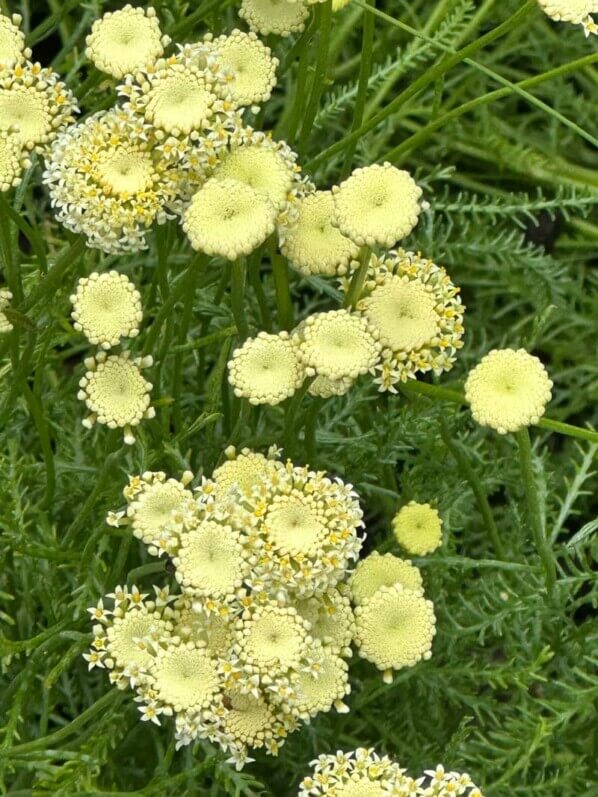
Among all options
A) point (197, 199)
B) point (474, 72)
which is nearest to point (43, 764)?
point (197, 199)

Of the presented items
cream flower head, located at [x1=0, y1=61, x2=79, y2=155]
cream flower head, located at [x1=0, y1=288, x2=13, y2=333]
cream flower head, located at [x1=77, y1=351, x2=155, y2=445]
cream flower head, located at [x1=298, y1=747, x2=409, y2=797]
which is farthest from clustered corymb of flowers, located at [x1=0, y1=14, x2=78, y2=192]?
cream flower head, located at [x1=298, y1=747, x2=409, y2=797]

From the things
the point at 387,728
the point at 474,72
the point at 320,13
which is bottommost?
the point at 387,728

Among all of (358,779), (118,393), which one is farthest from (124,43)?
(358,779)

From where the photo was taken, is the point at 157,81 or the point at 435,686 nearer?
the point at 157,81

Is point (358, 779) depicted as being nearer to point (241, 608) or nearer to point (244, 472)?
point (241, 608)

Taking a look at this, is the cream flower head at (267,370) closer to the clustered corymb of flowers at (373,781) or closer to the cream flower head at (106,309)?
the cream flower head at (106,309)

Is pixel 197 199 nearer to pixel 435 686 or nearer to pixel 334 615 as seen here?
pixel 334 615

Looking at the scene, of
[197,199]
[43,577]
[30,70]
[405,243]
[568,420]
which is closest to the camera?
[197,199]

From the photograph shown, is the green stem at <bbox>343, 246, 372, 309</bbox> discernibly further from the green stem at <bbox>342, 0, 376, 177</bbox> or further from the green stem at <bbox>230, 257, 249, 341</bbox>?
the green stem at <bbox>342, 0, 376, 177</bbox>
